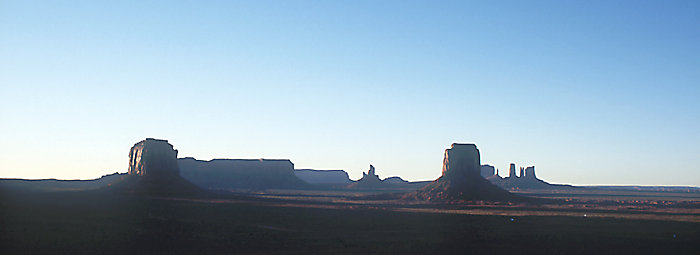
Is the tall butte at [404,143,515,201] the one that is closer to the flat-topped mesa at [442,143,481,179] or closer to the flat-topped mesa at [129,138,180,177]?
the flat-topped mesa at [442,143,481,179]

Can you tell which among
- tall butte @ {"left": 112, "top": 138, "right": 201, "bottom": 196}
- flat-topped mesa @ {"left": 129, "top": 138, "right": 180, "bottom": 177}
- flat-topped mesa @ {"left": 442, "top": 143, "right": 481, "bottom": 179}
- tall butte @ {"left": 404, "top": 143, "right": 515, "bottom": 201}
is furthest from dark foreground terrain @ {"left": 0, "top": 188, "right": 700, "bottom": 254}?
flat-topped mesa @ {"left": 442, "top": 143, "right": 481, "bottom": 179}

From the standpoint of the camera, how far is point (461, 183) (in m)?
117

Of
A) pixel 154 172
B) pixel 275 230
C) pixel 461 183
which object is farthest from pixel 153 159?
pixel 275 230

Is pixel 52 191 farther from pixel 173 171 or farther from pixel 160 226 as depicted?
pixel 173 171

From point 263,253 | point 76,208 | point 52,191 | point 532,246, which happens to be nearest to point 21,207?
point 76,208

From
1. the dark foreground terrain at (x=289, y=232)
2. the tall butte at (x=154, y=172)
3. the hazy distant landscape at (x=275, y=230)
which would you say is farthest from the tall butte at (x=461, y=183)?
the tall butte at (x=154, y=172)

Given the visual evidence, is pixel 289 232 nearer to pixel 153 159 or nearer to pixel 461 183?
pixel 153 159

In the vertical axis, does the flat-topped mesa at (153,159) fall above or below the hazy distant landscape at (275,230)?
above

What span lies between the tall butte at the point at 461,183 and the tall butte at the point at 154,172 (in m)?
47.5

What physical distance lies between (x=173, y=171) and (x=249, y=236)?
68714 millimetres

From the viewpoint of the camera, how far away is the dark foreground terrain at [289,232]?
3953 centimetres

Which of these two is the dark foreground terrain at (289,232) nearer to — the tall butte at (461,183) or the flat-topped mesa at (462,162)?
the tall butte at (461,183)

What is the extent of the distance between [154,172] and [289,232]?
64.0 metres

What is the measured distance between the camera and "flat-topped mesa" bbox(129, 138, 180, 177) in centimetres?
10644
